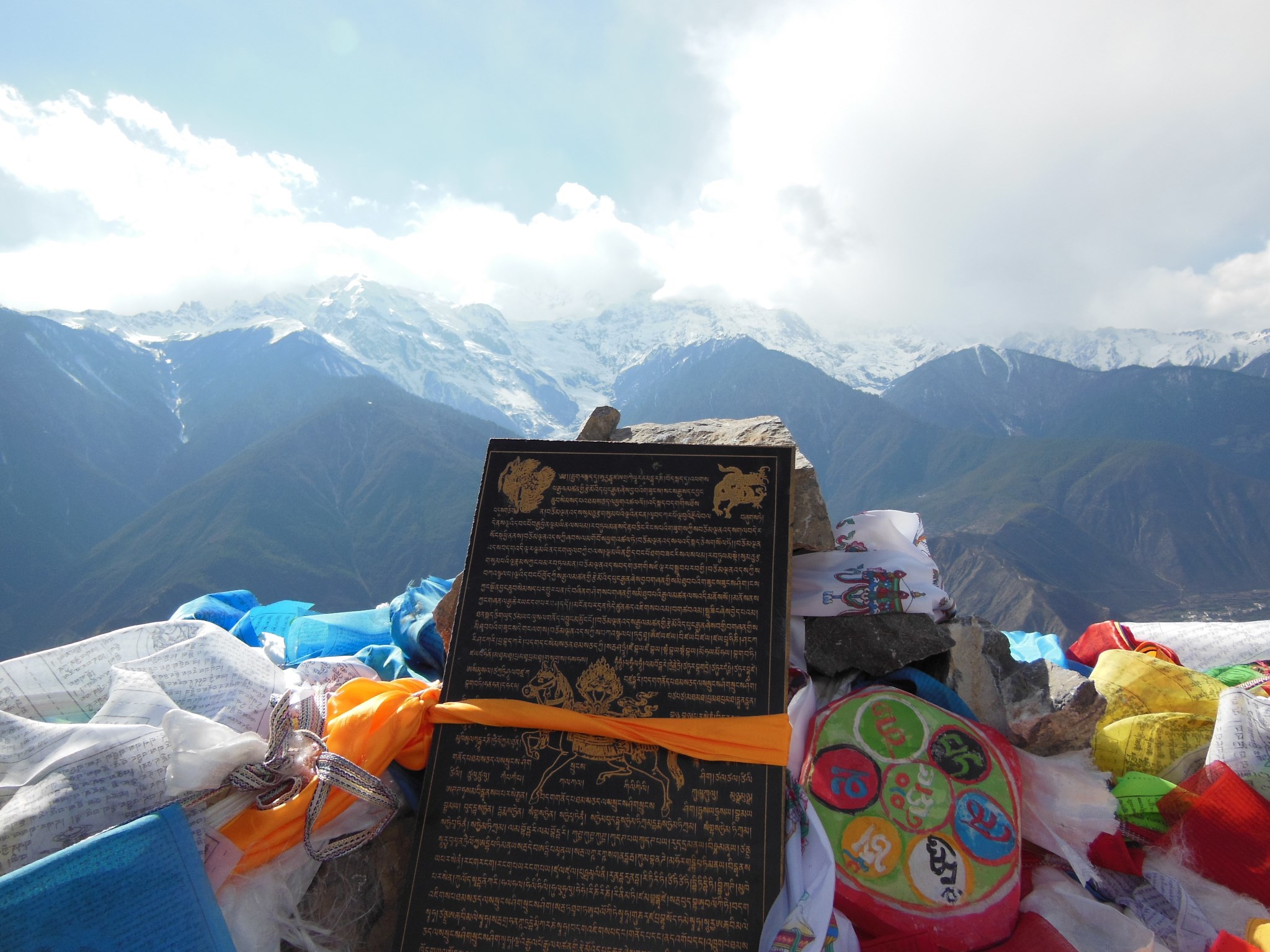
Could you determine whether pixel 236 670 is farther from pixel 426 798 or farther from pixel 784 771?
pixel 784 771

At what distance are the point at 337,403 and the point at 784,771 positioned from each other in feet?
376

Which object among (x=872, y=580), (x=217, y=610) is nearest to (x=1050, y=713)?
(x=872, y=580)

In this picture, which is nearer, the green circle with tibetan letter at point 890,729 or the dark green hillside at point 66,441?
the green circle with tibetan letter at point 890,729

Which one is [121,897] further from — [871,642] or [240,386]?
[240,386]

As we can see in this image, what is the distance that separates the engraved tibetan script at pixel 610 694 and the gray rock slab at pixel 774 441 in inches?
13.7

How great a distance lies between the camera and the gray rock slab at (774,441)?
12.8 ft

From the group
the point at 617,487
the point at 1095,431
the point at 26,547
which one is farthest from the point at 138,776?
the point at 1095,431

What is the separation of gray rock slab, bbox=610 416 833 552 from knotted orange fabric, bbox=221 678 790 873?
3.15ft

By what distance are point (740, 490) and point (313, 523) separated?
3612 inches

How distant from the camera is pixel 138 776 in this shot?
2.71m

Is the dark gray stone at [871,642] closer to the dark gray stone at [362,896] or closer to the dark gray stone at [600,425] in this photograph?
the dark gray stone at [600,425]

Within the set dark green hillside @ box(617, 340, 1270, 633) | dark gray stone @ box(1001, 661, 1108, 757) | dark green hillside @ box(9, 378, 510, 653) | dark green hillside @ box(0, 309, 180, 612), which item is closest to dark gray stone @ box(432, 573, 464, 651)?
dark gray stone @ box(1001, 661, 1108, 757)

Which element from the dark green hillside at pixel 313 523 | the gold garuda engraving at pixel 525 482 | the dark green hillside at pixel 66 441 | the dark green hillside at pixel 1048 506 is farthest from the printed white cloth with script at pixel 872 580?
the dark green hillside at pixel 66 441

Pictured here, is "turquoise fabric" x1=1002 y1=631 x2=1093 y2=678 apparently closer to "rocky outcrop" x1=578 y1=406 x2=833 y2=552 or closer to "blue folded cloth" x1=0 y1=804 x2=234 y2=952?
"rocky outcrop" x1=578 y1=406 x2=833 y2=552
